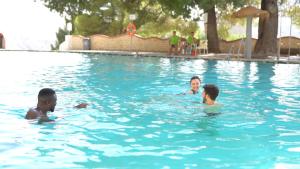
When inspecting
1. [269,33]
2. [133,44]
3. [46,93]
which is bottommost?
[46,93]

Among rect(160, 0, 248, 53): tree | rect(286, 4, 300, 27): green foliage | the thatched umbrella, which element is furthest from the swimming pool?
rect(286, 4, 300, 27): green foliage

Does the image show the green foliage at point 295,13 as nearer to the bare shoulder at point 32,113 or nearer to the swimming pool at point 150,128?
the swimming pool at point 150,128

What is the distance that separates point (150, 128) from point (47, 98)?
69.0 inches

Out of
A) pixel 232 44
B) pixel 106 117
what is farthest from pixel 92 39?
pixel 106 117

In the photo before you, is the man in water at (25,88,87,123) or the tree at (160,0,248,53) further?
the tree at (160,0,248,53)

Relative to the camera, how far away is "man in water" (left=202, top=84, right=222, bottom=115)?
8.67m

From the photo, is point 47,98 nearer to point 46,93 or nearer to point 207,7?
point 46,93

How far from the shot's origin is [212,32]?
101 ft

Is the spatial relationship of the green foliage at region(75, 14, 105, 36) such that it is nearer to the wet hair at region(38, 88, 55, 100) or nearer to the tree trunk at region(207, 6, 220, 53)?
the tree trunk at region(207, 6, 220, 53)

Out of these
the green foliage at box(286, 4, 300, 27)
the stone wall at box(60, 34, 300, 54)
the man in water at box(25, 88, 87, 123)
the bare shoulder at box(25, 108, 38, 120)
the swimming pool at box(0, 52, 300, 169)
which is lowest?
the swimming pool at box(0, 52, 300, 169)

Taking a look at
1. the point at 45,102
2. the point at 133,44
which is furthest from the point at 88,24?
Result: the point at 45,102

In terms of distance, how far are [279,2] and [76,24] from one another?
23.1m

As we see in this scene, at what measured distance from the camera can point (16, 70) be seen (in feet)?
60.6

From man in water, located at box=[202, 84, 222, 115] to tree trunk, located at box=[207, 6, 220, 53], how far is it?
2198 centimetres
